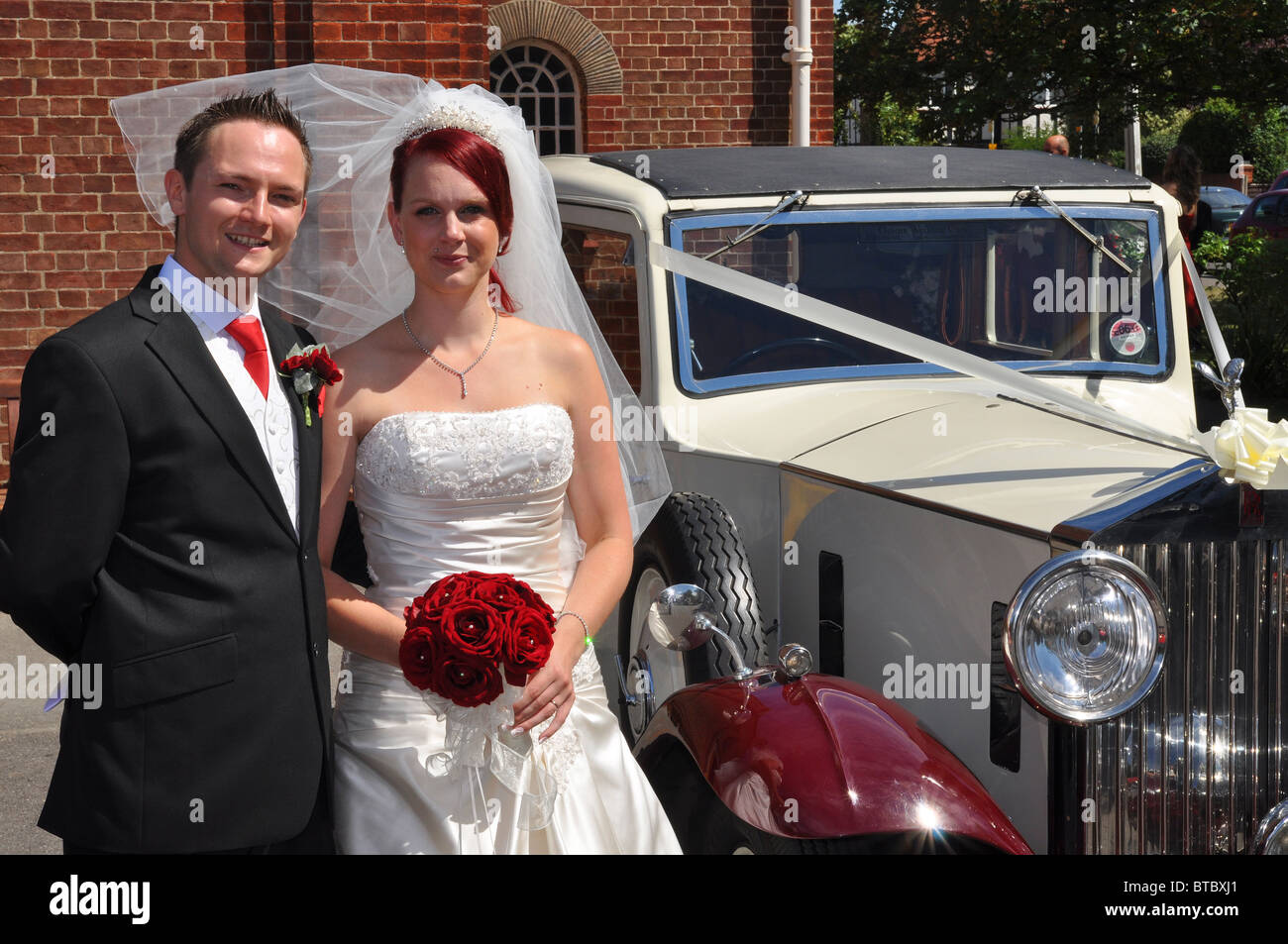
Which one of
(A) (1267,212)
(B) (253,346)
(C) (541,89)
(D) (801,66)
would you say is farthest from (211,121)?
(A) (1267,212)

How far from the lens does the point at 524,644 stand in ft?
7.35

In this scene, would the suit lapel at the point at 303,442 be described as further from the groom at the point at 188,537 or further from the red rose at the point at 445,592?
Result: the red rose at the point at 445,592

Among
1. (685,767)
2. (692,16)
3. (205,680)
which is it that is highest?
(692,16)

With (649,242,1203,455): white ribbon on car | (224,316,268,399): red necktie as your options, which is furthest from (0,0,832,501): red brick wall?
(224,316,268,399): red necktie

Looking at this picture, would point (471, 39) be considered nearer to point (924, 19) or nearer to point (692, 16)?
point (692, 16)

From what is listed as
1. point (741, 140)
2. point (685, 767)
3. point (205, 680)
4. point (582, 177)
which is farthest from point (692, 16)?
point (205, 680)

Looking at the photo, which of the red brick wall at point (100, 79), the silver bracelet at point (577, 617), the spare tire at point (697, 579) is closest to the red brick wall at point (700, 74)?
the red brick wall at point (100, 79)

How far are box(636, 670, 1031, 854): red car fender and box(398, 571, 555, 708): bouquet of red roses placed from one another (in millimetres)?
647

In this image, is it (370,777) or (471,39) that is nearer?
(370,777)

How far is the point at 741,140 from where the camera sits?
10602 mm

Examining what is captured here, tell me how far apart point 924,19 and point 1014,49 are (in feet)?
3.11

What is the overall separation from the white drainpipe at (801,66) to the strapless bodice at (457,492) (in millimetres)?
8356

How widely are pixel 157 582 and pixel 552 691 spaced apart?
27.5 inches

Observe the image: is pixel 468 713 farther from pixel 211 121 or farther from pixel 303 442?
pixel 211 121
